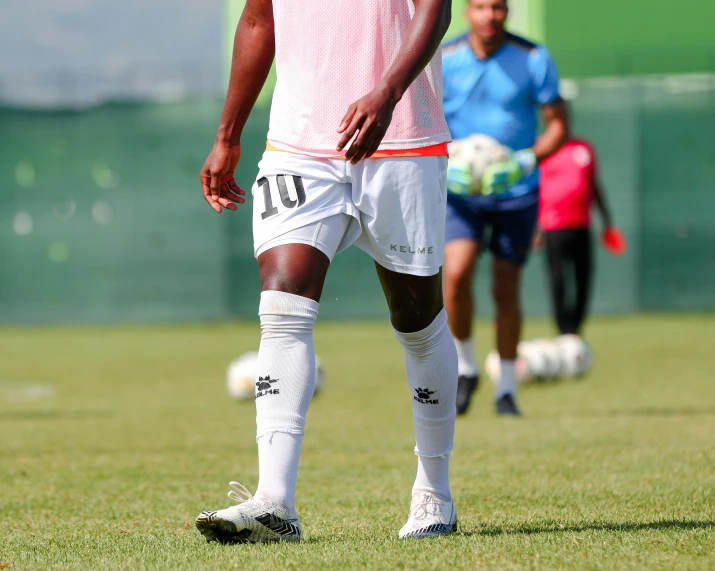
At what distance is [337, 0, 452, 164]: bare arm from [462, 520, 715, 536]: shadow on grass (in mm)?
1156

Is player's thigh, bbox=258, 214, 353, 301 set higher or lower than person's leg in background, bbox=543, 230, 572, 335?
higher

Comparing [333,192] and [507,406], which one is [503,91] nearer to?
[507,406]

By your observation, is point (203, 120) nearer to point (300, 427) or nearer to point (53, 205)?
point (53, 205)

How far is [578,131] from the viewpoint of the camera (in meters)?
18.1

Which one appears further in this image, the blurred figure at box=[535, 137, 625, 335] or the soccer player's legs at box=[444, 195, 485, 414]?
the blurred figure at box=[535, 137, 625, 335]

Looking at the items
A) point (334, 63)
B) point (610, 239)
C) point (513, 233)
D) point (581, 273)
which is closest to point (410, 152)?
point (334, 63)

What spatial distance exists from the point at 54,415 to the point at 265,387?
195 inches

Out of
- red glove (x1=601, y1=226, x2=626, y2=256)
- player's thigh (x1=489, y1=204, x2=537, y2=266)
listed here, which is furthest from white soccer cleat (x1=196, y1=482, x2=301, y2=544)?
red glove (x1=601, y1=226, x2=626, y2=256)

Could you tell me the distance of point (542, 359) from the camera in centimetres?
938

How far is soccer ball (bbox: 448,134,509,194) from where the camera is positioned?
6988mm

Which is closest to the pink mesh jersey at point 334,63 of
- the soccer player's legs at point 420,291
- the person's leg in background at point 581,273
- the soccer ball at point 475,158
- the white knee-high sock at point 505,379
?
the soccer player's legs at point 420,291

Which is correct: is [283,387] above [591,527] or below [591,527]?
above

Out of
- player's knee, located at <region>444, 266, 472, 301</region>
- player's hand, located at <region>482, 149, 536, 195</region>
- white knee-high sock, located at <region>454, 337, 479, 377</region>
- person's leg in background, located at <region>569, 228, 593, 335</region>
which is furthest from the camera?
person's leg in background, located at <region>569, 228, 593, 335</region>

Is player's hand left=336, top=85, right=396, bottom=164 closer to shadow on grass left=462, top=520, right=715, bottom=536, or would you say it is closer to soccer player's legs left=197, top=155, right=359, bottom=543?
soccer player's legs left=197, top=155, right=359, bottom=543
